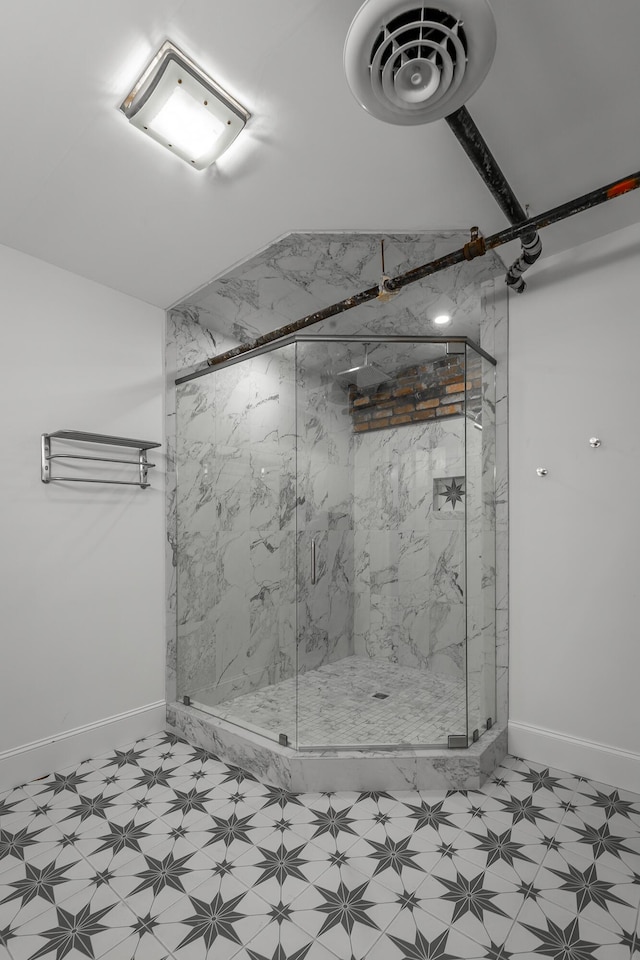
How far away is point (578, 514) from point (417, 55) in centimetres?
201

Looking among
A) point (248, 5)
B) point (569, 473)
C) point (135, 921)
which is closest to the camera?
point (248, 5)

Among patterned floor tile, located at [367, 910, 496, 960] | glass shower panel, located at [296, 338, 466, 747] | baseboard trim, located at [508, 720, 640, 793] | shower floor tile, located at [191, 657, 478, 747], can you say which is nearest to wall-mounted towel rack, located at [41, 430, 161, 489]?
glass shower panel, located at [296, 338, 466, 747]

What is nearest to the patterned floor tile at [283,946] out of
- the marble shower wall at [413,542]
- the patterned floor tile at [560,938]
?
the patterned floor tile at [560,938]

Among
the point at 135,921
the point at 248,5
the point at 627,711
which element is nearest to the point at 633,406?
the point at 627,711

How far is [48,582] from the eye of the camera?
8.14ft

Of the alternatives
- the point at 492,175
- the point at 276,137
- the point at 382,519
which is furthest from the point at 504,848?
the point at 276,137

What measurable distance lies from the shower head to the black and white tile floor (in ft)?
6.35

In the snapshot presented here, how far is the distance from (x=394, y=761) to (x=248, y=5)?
2.74 meters

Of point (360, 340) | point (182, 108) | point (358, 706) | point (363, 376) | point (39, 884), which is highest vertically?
point (182, 108)

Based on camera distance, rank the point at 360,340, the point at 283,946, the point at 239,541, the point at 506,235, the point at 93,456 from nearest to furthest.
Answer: the point at 283,946 → the point at 506,235 → the point at 360,340 → the point at 93,456 → the point at 239,541

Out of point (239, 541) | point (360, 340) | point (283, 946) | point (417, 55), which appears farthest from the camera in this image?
point (239, 541)

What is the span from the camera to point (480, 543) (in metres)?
2.57

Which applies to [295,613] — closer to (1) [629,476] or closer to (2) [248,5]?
(1) [629,476]

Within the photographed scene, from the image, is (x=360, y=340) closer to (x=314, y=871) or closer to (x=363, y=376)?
(x=363, y=376)
